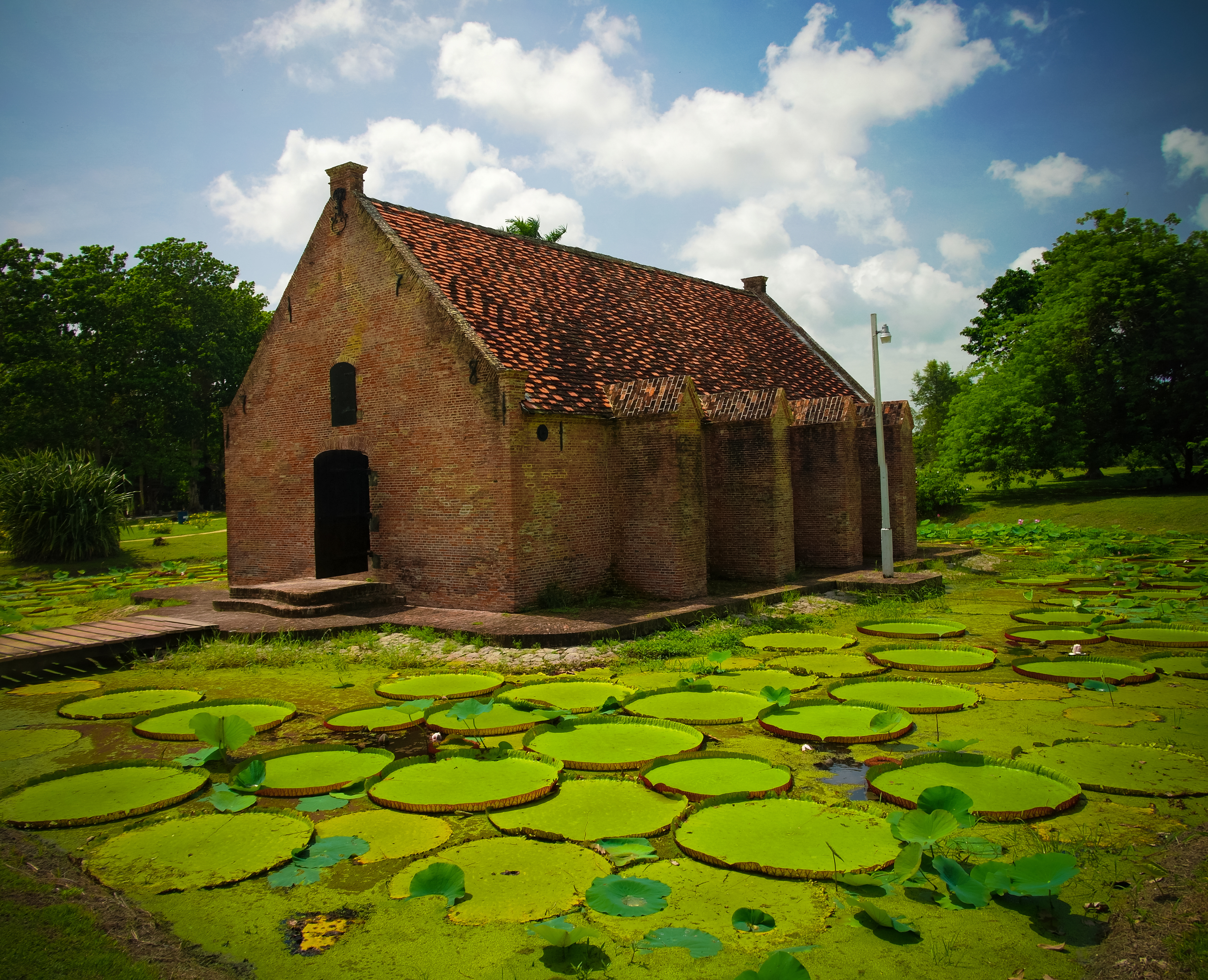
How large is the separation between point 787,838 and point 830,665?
517cm

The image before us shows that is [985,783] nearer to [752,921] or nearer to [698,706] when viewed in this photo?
[752,921]

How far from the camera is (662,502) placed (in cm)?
1405

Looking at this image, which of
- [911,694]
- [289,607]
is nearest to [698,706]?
[911,694]

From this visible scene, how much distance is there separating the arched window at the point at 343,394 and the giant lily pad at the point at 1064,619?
40.2 ft

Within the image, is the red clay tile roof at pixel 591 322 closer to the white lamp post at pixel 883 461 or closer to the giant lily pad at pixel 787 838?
the white lamp post at pixel 883 461

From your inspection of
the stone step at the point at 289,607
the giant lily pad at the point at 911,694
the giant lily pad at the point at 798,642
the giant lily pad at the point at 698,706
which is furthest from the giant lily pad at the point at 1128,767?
the stone step at the point at 289,607

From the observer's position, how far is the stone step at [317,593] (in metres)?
13.4

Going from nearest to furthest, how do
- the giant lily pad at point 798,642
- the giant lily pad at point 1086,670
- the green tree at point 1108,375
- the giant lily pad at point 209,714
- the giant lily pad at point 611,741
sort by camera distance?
1. the giant lily pad at point 611,741
2. the giant lily pad at point 209,714
3. the giant lily pad at point 1086,670
4. the giant lily pad at point 798,642
5. the green tree at point 1108,375

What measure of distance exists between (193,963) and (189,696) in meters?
5.72

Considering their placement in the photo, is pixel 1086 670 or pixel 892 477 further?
pixel 892 477

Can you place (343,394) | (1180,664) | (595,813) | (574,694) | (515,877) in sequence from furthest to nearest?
(343,394)
(1180,664)
(574,694)
(595,813)
(515,877)

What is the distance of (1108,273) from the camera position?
32438mm

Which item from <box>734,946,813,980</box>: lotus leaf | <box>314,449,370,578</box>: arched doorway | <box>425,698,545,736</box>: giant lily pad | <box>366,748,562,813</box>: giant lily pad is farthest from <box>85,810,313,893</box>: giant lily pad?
<box>314,449,370,578</box>: arched doorway

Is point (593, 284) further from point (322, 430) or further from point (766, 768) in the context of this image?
point (766, 768)
